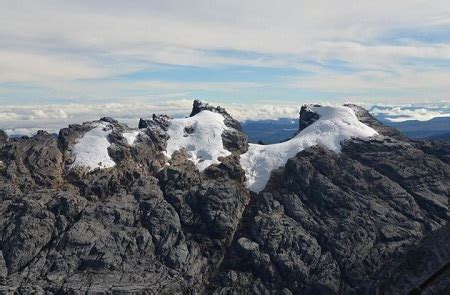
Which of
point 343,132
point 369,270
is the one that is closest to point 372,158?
point 343,132

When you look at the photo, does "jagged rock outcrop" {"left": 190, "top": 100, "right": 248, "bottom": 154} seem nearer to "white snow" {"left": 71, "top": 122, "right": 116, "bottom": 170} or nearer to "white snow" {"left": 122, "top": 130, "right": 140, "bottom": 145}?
"white snow" {"left": 122, "top": 130, "right": 140, "bottom": 145}

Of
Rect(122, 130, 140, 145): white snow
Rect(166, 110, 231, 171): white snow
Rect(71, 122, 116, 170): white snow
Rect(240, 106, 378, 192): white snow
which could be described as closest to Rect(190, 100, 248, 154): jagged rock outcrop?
Rect(166, 110, 231, 171): white snow

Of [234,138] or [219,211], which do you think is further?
[234,138]

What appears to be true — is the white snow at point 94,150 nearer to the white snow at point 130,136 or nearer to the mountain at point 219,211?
the mountain at point 219,211

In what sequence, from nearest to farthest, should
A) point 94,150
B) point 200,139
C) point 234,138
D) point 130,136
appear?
point 94,150 < point 130,136 < point 200,139 < point 234,138

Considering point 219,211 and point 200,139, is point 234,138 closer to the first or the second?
point 200,139

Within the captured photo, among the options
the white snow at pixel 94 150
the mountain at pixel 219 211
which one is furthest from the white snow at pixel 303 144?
the white snow at pixel 94 150

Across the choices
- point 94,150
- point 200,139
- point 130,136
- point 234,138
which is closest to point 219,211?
point 200,139
